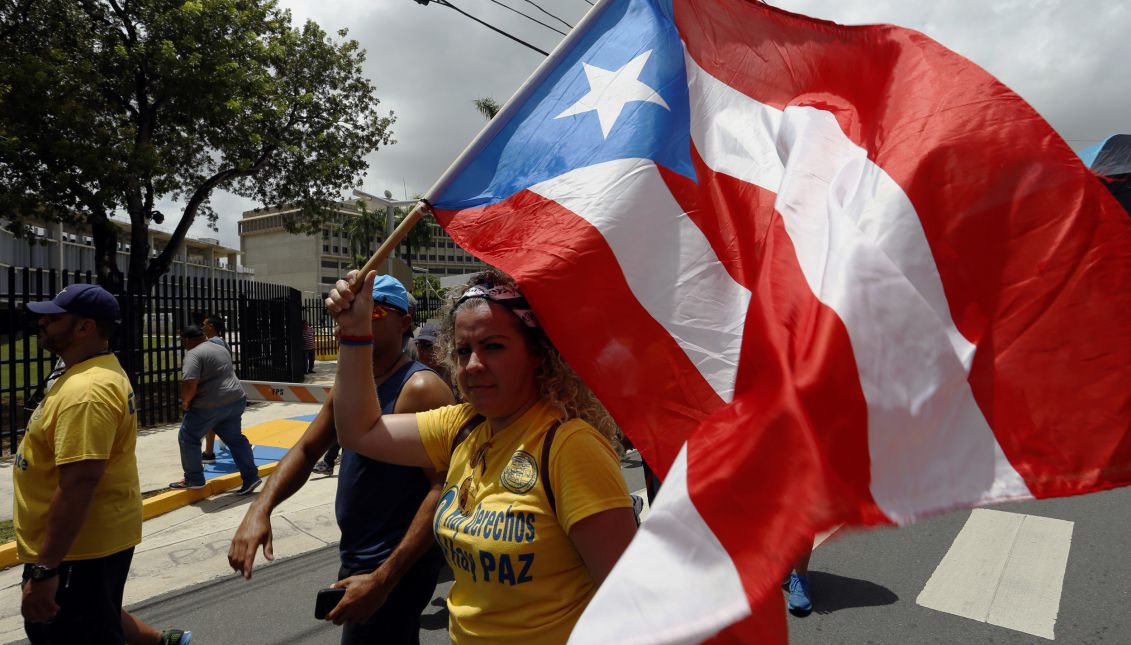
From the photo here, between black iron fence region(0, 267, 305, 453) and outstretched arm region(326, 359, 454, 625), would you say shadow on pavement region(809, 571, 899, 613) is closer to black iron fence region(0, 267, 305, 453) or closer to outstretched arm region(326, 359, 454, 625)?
outstretched arm region(326, 359, 454, 625)

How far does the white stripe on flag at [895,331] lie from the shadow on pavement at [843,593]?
10.3 ft

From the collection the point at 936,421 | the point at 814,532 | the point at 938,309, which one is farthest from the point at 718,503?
the point at 938,309

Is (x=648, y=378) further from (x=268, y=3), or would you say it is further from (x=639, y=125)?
(x=268, y=3)

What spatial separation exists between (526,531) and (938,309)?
1053 millimetres

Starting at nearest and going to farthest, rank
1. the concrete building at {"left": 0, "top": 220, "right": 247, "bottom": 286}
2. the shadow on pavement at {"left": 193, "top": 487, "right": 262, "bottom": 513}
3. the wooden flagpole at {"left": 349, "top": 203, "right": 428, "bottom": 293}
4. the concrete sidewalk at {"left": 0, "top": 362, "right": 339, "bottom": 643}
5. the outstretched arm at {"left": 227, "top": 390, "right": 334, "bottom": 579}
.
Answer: the wooden flagpole at {"left": 349, "top": 203, "right": 428, "bottom": 293} → the outstretched arm at {"left": 227, "top": 390, "right": 334, "bottom": 579} → the concrete sidewalk at {"left": 0, "top": 362, "right": 339, "bottom": 643} → the shadow on pavement at {"left": 193, "top": 487, "right": 262, "bottom": 513} → the concrete building at {"left": 0, "top": 220, "right": 247, "bottom": 286}

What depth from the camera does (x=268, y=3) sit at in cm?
1509

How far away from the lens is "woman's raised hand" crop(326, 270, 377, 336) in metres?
2.16

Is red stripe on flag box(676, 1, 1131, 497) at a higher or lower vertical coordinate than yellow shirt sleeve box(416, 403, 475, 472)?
higher

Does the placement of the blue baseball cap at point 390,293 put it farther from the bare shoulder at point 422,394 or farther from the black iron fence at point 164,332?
the black iron fence at point 164,332

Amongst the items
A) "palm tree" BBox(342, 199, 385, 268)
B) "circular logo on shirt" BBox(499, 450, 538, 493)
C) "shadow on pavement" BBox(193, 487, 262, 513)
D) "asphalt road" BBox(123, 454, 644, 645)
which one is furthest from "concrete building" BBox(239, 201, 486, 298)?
"circular logo on shirt" BBox(499, 450, 538, 493)

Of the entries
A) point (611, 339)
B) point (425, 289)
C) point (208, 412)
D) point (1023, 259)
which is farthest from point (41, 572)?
point (425, 289)

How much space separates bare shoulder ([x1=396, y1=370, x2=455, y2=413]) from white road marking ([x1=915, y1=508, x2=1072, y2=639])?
3.32 m

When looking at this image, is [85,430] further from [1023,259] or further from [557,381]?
[1023,259]

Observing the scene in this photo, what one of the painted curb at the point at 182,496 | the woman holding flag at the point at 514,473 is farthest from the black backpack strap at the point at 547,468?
the painted curb at the point at 182,496
